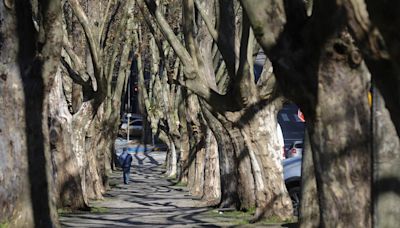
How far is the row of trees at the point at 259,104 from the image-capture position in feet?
22.7

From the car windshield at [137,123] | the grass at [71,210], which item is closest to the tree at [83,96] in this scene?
the grass at [71,210]

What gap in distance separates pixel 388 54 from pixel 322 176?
267 centimetres

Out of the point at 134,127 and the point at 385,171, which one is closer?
the point at 385,171

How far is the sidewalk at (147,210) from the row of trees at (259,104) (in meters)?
0.88

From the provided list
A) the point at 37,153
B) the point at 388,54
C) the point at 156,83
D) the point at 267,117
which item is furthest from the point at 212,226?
the point at 156,83

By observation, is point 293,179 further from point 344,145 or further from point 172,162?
point 172,162

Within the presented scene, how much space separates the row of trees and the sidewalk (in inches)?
34.8

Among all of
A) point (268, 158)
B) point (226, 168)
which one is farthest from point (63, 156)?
point (268, 158)

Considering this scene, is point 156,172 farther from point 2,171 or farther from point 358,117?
point 358,117

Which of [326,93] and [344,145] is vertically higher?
[326,93]

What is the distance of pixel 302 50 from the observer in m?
7.46

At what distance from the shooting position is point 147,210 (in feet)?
75.5

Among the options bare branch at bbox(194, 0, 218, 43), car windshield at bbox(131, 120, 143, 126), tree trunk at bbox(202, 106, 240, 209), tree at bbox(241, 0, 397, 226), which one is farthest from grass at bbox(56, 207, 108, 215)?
car windshield at bbox(131, 120, 143, 126)

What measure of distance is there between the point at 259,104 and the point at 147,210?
7592 mm
